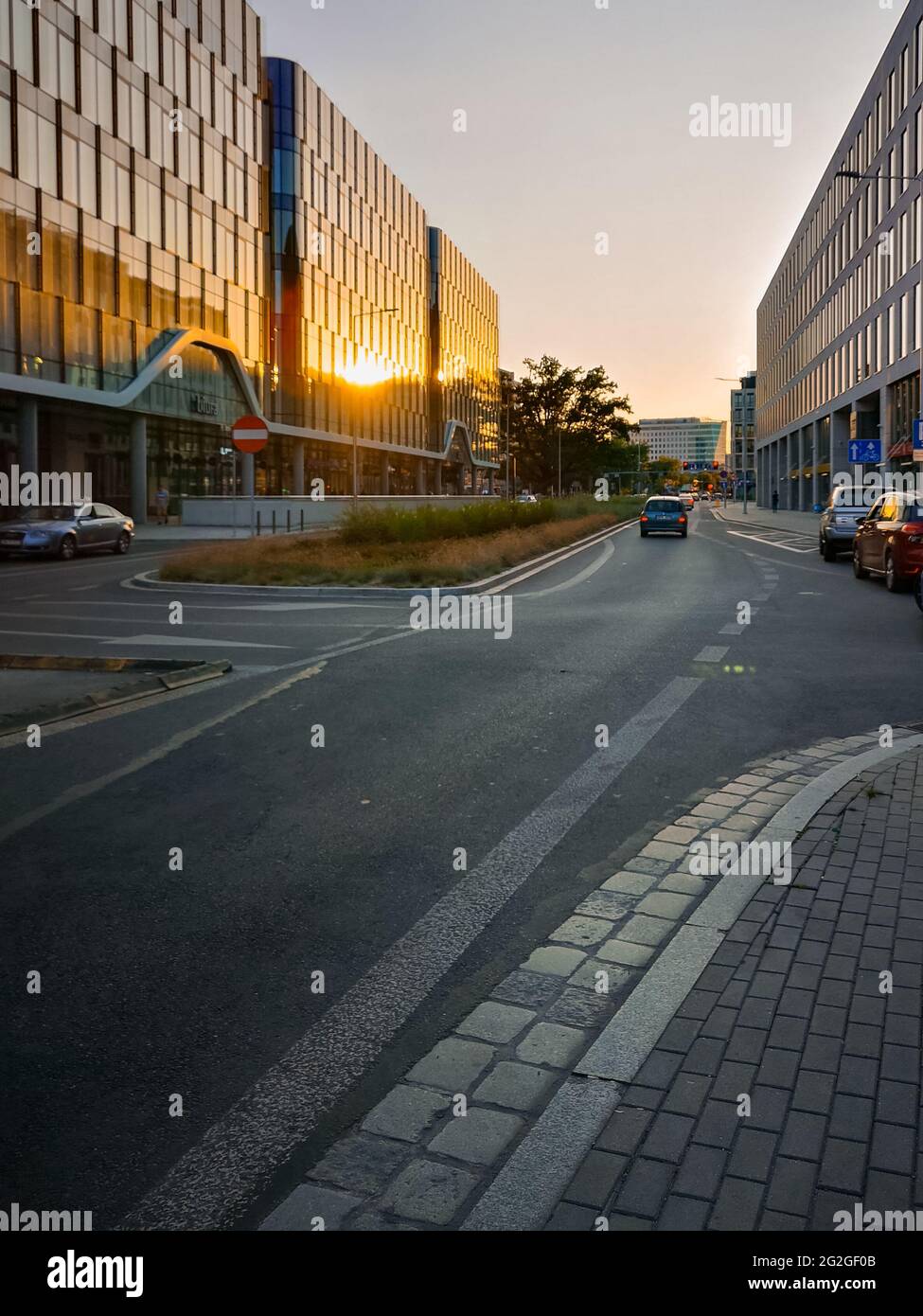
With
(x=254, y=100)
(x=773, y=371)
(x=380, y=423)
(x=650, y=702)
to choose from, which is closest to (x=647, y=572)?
(x=650, y=702)

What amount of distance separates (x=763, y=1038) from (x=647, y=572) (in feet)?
70.4

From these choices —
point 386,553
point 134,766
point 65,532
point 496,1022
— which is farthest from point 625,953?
point 65,532

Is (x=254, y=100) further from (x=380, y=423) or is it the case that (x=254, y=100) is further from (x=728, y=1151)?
(x=728, y=1151)

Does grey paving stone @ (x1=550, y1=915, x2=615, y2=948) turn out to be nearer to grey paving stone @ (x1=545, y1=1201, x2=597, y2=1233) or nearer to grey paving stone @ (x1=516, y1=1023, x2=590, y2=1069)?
grey paving stone @ (x1=516, y1=1023, x2=590, y2=1069)

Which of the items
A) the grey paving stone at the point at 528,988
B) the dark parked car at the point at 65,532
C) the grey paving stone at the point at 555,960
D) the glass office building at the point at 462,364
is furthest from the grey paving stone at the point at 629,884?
the glass office building at the point at 462,364

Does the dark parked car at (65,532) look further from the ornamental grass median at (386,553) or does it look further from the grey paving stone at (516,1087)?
the grey paving stone at (516,1087)

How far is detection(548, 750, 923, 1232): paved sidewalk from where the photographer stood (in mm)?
2775

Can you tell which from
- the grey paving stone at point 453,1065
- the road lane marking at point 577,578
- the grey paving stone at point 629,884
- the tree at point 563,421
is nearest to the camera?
the grey paving stone at point 453,1065

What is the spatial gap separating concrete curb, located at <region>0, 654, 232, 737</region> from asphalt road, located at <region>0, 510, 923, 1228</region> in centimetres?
34

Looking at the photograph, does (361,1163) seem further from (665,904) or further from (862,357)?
(862,357)

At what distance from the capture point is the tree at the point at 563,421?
114625 millimetres

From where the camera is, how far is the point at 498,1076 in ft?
11.2

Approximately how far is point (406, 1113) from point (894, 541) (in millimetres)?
18112

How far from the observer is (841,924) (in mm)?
4414
